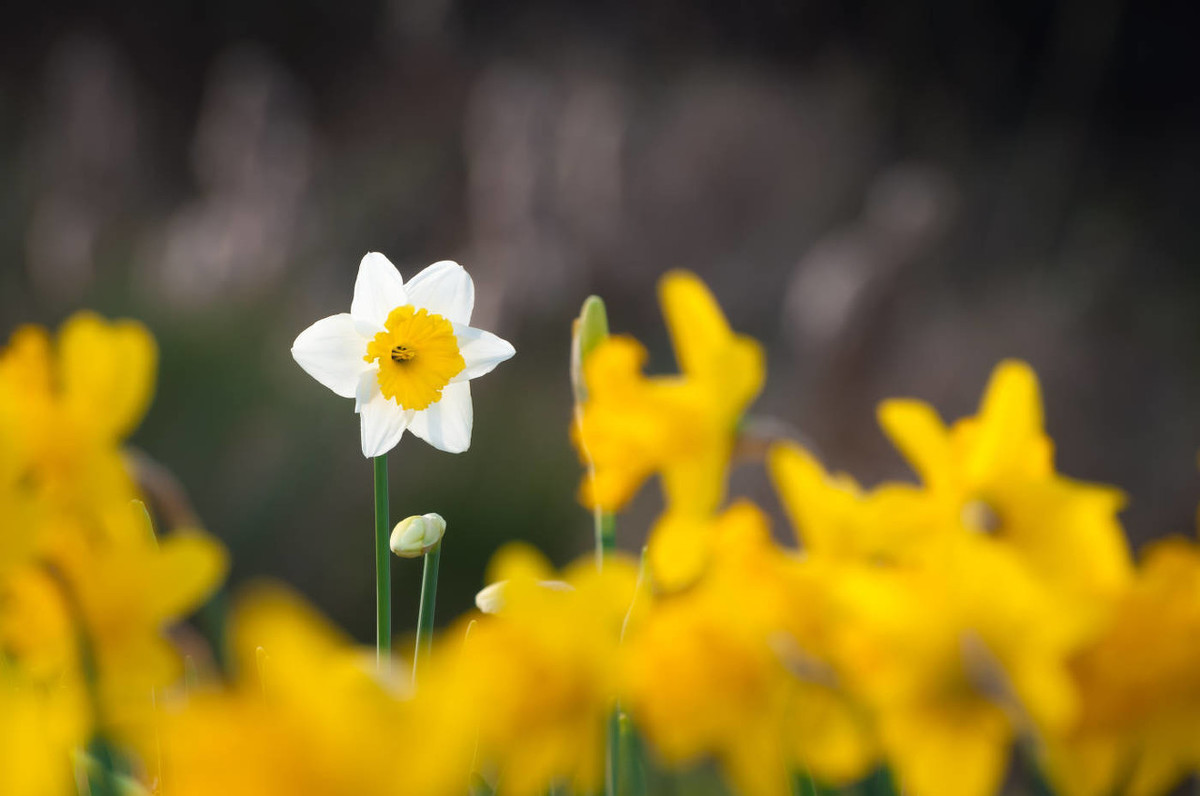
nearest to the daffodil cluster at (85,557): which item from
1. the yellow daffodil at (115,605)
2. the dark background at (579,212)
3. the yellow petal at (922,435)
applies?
the yellow daffodil at (115,605)

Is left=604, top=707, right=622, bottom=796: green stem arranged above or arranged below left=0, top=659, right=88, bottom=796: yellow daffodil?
below

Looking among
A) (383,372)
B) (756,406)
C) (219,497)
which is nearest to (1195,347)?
(756,406)

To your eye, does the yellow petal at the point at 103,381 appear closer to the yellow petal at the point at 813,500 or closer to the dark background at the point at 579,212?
the yellow petal at the point at 813,500

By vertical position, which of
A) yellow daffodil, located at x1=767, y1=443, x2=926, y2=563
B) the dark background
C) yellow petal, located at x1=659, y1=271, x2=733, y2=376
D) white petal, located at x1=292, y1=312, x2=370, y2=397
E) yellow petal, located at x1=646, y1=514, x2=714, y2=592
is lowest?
the dark background

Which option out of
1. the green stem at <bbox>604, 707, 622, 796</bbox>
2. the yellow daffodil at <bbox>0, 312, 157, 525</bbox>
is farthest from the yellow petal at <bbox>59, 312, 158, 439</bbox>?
the green stem at <bbox>604, 707, 622, 796</bbox>

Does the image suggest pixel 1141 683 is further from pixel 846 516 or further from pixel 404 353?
pixel 404 353

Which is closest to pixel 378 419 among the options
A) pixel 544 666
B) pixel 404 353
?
pixel 404 353

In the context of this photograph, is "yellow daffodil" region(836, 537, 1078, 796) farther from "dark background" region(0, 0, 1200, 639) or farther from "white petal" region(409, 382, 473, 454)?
"dark background" region(0, 0, 1200, 639)
